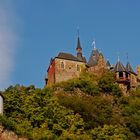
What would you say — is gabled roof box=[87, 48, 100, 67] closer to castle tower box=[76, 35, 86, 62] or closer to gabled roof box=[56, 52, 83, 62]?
castle tower box=[76, 35, 86, 62]

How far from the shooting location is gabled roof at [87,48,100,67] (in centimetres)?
7188

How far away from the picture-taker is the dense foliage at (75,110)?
47688mm

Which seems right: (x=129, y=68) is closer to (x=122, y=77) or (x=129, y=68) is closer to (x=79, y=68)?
(x=122, y=77)

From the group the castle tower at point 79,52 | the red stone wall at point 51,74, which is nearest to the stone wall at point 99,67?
the castle tower at point 79,52

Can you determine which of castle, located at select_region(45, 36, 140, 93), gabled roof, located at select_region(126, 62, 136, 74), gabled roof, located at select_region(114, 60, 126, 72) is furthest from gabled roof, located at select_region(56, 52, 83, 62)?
gabled roof, located at select_region(126, 62, 136, 74)

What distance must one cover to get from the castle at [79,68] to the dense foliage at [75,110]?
7.49 ft

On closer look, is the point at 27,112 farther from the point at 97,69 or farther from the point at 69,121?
the point at 97,69

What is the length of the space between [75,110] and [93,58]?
18.8 m

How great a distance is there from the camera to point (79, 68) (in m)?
71.7

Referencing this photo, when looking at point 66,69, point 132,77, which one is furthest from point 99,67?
point 132,77

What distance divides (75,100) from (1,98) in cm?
1337

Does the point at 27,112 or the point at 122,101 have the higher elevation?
the point at 122,101

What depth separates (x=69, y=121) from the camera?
50.5 metres

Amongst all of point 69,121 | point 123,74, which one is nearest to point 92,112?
point 69,121
